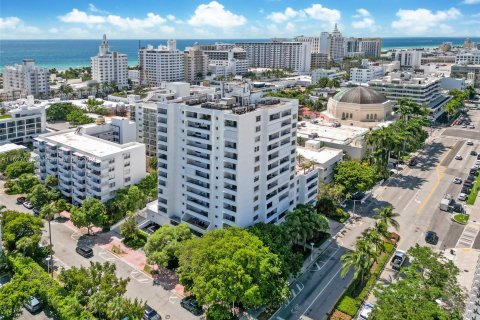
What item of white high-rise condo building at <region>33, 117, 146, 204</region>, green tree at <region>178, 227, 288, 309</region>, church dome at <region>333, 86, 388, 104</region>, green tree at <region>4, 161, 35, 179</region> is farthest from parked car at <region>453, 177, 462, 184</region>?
green tree at <region>4, 161, 35, 179</region>

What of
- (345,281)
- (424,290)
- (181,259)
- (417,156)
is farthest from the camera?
(417,156)

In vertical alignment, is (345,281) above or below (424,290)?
below

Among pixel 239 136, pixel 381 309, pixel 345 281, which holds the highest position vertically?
pixel 239 136

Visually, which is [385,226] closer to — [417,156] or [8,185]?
[417,156]

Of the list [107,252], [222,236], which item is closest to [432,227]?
[222,236]

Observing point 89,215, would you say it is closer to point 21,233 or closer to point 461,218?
point 21,233

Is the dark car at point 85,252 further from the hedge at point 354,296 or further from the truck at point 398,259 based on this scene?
the truck at point 398,259
